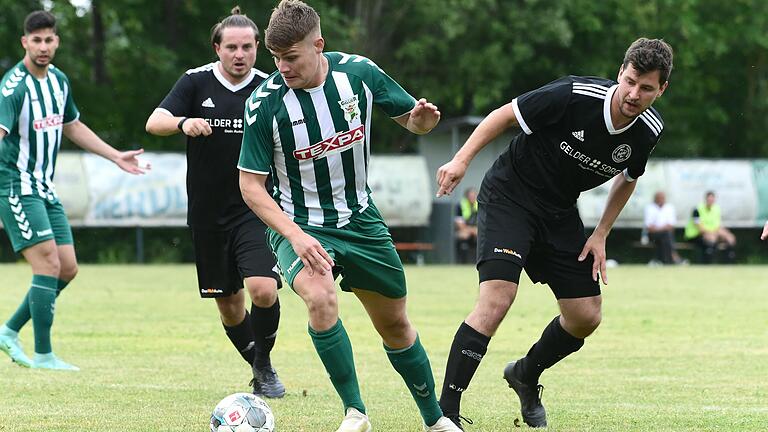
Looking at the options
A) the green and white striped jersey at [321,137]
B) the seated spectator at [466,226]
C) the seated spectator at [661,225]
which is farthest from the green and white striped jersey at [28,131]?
the seated spectator at [661,225]

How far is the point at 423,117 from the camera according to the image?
5.78 metres

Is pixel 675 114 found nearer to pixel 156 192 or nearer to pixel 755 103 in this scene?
pixel 755 103

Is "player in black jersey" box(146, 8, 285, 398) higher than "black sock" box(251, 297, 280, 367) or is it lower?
higher

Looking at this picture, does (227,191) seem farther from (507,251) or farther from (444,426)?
(444,426)

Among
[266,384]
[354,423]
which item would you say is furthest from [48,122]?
[354,423]

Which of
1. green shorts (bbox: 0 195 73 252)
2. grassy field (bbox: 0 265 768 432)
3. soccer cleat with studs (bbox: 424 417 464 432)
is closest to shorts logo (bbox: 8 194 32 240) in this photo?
green shorts (bbox: 0 195 73 252)

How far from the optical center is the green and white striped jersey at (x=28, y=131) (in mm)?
8805

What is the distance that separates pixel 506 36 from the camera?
33.2 m

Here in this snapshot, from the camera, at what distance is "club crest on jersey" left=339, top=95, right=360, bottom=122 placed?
18.6ft

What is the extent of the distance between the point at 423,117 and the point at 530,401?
5.90 feet

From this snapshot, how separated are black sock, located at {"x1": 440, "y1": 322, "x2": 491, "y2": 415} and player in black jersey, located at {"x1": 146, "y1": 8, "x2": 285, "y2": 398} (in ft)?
5.65

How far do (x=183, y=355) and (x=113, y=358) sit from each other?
597 mm

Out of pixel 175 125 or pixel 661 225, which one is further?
pixel 661 225

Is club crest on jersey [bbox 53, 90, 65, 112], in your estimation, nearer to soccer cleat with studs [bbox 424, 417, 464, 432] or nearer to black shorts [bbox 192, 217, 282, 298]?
black shorts [bbox 192, 217, 282, 298]
